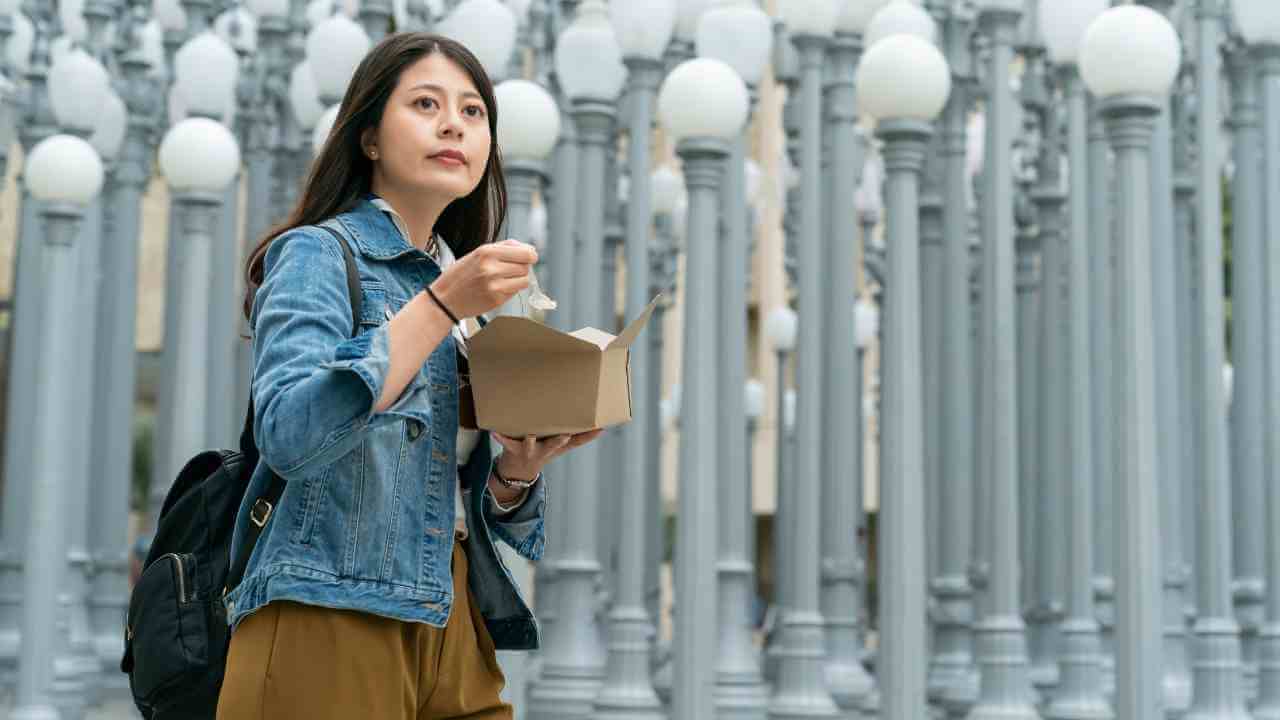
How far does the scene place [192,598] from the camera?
2.47 meters

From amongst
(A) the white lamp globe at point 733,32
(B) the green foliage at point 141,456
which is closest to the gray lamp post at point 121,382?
(A) the white lamp globe at point 733,32

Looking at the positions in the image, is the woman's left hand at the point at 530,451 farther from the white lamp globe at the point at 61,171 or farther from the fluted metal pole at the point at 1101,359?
the white lamp globe at the point at 61,171

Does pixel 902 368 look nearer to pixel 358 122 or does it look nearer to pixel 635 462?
pixel 635 462

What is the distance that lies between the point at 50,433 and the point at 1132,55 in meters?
4.79

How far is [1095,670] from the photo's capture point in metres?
7.79

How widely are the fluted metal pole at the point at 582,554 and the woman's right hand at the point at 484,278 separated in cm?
494

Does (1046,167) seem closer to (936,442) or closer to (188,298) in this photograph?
(936,442)

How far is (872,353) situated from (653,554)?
16.7 metres

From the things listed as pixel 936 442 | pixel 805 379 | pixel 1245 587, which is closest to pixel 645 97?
pixel 805 379

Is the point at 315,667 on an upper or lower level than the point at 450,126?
lower

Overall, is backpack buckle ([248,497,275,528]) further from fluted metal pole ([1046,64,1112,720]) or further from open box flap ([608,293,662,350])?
fluted metal pole ([1046,64,1112,720])

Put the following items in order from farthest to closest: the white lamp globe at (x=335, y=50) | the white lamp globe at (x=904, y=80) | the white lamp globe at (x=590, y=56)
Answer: the white lamp globe at (x=335, y=50) → the white lamp globe at (x=590, y=56) → the white lamp globe at (x=904, y=80)

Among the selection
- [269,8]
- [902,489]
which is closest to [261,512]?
[902,489]

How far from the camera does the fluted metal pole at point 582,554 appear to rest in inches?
292
